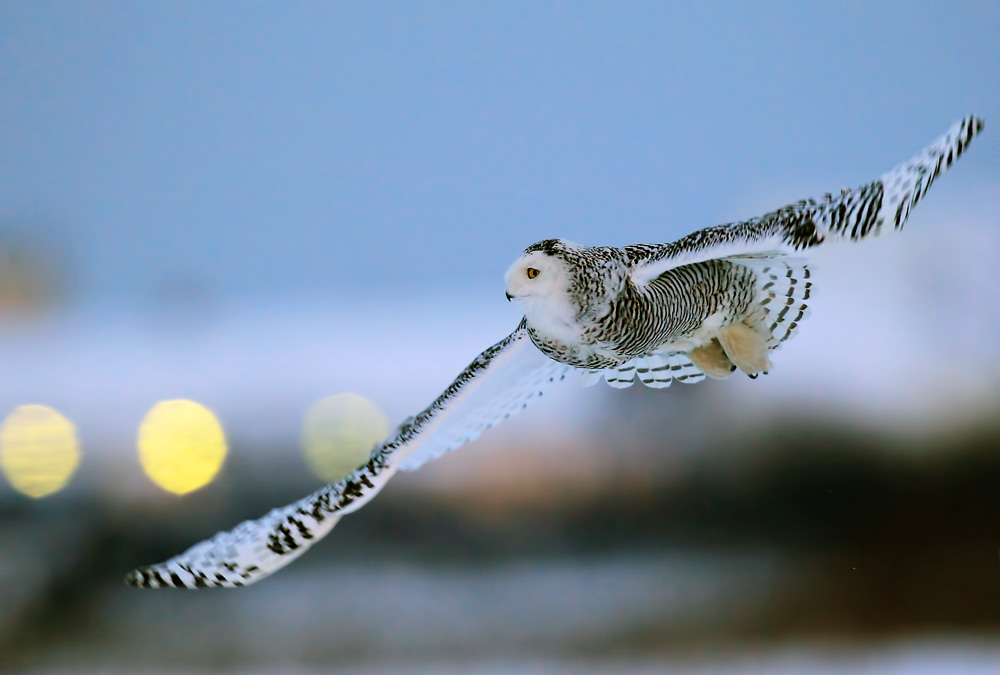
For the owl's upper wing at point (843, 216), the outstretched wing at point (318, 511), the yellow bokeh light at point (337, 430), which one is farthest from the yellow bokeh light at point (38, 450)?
the owl's upper wing at point (843, 216)

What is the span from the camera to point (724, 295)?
1209 millimetres

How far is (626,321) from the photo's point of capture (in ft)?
3.43

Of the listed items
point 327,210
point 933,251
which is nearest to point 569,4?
point 327,210

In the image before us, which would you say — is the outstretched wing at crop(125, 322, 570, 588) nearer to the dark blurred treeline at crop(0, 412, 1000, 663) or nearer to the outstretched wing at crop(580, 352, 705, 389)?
the outstretched wing at crop(580, 352, 705, 389)

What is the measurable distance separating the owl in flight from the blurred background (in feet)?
3.99

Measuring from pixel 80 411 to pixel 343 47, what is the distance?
1569 mm

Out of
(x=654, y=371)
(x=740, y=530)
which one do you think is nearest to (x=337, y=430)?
(x=740, y=530)

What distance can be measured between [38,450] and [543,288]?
2619 mm

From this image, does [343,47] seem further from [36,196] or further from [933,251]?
[933,251]

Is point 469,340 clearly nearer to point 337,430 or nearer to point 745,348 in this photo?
point 337,430

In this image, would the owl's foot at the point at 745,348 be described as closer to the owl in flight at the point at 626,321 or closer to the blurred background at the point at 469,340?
the owl in flight at the point at 626,321

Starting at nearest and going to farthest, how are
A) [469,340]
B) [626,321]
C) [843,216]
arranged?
[843,216] → [626,321] → [469,340]

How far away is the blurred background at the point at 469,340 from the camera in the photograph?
2.46 m

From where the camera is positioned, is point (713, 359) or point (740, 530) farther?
point (740, 530)
